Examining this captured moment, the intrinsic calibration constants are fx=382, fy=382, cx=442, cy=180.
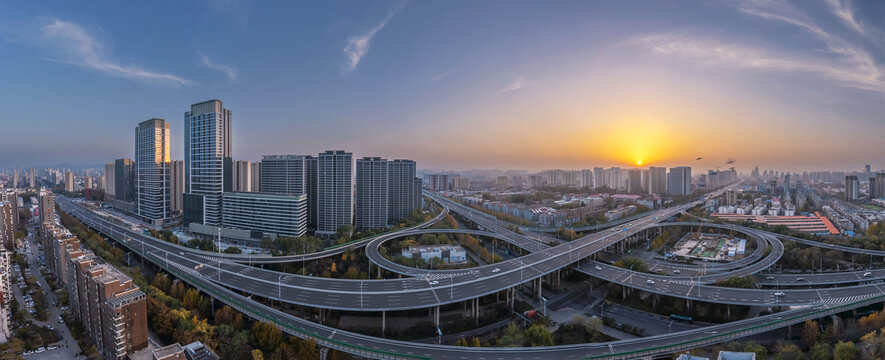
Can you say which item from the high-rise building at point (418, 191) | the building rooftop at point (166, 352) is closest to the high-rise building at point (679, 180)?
the high-rise building at point (418, 191)

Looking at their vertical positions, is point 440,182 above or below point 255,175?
below

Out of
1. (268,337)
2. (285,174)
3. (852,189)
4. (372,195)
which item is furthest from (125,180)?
(852,189)

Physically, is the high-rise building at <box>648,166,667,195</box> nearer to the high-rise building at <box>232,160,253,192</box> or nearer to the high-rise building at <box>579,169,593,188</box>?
the high-rise building at <box>579,169,593,188</box>

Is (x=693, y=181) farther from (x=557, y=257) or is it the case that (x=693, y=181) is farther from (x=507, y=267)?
(x=507, y=267)

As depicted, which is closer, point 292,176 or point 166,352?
point 166,352

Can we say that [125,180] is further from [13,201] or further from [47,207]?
[47,207]

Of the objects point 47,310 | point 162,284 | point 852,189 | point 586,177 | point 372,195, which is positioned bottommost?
point 47,310
